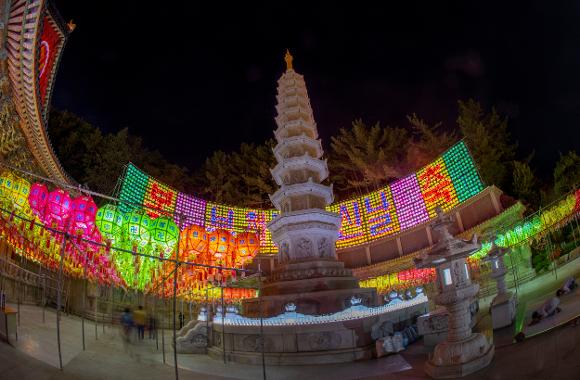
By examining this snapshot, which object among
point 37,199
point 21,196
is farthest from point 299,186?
point 21,196

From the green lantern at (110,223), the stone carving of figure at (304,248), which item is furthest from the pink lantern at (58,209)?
the stone carving of figure at (304,248)

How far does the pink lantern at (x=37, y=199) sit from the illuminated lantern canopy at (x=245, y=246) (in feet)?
28.3

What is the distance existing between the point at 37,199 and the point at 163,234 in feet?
14.4

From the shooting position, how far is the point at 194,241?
1659 cm

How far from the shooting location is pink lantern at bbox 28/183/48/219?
11.2 meters

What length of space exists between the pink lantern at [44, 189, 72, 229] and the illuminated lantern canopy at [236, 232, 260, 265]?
786cm

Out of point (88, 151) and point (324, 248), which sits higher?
point (88, 151)

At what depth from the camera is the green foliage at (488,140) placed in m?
23.7

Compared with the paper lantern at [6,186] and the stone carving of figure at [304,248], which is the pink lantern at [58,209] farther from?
the stone carving of figure at [304,248]

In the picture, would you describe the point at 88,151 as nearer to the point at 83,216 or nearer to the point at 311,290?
the point at 83,216

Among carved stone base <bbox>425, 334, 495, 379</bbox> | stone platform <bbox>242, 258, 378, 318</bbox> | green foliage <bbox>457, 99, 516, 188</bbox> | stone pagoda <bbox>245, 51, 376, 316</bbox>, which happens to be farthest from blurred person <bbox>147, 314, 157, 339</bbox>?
green foliage <bbox>457, 99, 516, 188</bbox>

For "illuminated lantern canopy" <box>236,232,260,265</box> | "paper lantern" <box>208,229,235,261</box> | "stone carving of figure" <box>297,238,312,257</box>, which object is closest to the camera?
"stone carving of figure" <box>297,238,312,257</box>

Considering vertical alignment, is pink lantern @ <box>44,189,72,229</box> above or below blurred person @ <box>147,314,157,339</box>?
above

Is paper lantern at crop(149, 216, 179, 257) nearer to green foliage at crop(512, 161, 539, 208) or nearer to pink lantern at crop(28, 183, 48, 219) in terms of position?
pink lantern at crop(28, 183, 48, 219)
